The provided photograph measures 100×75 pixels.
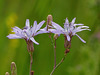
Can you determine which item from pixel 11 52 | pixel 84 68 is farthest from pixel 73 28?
pixel 11 52

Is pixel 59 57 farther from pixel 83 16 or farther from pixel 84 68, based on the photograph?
pixel 83 16

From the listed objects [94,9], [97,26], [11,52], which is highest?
[94,9]

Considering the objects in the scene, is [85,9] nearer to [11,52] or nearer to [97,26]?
[97,26]

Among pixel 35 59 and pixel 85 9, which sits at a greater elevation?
pixel 85 9

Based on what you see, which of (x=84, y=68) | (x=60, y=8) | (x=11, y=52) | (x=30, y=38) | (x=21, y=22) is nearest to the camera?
(x=30, y=38)

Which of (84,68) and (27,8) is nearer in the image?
(84,68)

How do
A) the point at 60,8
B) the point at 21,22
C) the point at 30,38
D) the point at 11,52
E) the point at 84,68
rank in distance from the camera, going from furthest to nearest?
the point at 60,8 < the point at 21,22 < the point at 11,52 < the point at 84,68 < the point at 30,38
